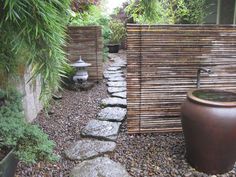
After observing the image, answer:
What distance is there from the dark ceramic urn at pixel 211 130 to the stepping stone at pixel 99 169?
604 mm

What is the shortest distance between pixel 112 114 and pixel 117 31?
18.9ft

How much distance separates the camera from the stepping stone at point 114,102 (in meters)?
3.60

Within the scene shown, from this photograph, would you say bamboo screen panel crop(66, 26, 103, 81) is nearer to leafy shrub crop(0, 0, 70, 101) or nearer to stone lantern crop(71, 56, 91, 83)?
stone lantern crop(71, 56, 91, 83)

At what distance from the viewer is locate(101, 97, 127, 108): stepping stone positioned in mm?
3598

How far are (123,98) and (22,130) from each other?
84.2 inches

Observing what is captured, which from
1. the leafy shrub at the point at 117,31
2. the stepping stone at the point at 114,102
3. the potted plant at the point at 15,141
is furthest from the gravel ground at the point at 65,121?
the leafy shrub at the point at 117,31

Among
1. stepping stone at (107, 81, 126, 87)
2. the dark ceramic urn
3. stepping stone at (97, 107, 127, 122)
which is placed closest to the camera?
the dark ceramic urn

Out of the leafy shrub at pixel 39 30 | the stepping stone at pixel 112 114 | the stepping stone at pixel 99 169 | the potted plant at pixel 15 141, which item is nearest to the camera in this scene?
the leafy shrub at pixel 39 30

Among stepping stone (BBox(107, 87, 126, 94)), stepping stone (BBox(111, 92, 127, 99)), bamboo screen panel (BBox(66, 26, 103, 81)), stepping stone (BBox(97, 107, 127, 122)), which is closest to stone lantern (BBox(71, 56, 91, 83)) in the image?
bamboo screen panel (BBox(66, 26, 103, 81))

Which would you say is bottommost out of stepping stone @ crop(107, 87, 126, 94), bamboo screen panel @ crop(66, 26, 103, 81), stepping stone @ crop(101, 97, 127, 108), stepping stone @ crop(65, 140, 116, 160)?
stepping stone @ crop(65, 140, 116, 160)

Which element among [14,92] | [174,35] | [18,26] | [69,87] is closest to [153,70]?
[174,35]

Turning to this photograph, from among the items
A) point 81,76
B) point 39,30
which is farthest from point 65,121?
point 39,30

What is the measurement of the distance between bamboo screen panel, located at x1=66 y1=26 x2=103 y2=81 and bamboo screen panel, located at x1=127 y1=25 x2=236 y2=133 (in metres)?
2.11

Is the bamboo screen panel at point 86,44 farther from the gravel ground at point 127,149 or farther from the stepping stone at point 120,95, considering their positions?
the gravel ground at point 127,149
